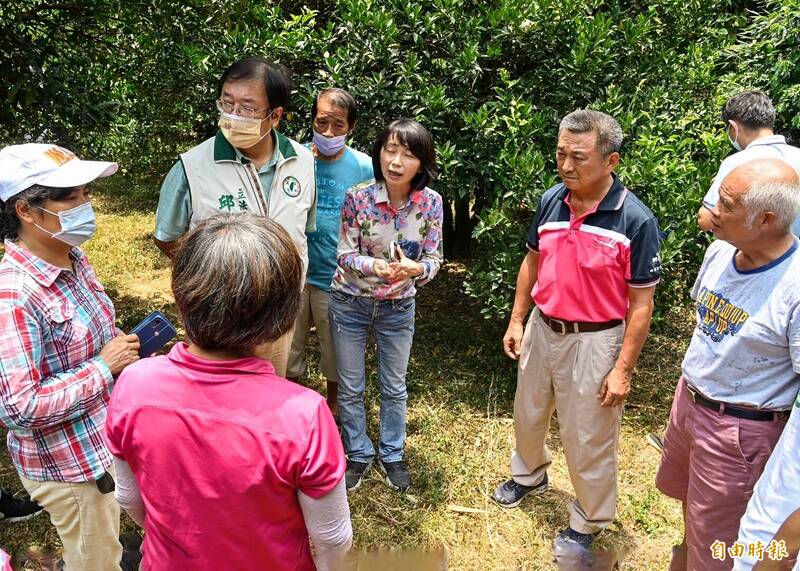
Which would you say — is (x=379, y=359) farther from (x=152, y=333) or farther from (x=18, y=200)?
(x=18, y=200)

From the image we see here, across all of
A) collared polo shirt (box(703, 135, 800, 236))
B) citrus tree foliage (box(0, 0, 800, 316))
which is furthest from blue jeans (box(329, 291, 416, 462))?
collared polo shirt (box(703, 135, 800, 236))

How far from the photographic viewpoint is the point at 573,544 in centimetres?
323

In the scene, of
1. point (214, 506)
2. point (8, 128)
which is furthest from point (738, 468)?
point (8, 128)

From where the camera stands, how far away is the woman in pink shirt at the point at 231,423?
4.66 ft

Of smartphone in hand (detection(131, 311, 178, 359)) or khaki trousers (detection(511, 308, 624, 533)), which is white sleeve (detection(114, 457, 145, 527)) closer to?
smartphone in hand (detection(131, 311, 178, 359))

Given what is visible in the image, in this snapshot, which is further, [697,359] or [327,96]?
[327,96]

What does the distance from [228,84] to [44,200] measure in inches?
41.1

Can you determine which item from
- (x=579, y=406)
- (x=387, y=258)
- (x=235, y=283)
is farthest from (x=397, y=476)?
(x=235, y=283)

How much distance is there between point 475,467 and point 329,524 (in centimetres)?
251

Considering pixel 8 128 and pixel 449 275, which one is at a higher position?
pixel 8 128

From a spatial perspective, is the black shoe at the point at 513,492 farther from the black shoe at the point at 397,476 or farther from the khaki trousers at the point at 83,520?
the khaki trousers at the point at 83,520

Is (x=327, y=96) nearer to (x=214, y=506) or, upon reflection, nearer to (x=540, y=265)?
(x=540, y=265)

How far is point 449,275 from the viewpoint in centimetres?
698

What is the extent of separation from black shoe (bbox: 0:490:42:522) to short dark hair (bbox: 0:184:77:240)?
197 cm
